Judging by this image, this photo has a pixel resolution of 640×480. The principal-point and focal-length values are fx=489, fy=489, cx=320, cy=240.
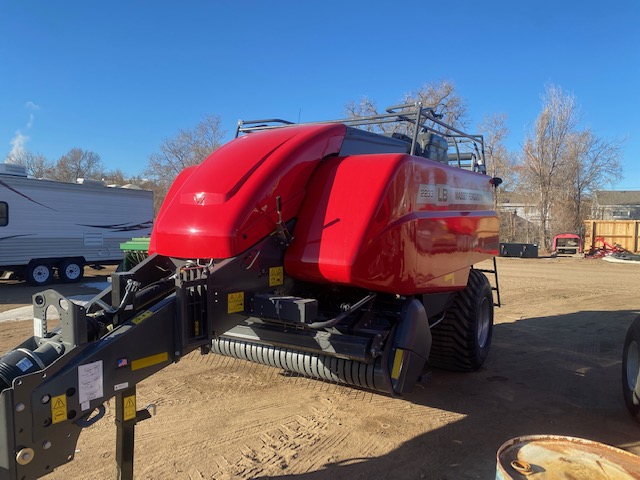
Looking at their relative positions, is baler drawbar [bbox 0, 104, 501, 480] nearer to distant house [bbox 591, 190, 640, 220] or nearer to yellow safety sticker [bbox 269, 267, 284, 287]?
yellow safety sticker [bbox 269, 267, 284, 287]

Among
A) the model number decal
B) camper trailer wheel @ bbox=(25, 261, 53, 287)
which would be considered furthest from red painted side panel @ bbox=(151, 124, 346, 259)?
camper trailer wheel @ bbox=(25, 261, 53, 287)

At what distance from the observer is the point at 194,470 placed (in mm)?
3395

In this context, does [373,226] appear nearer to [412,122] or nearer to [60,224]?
[412,122]

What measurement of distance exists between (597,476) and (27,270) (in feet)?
50.6

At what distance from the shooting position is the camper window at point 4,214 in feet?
44.3

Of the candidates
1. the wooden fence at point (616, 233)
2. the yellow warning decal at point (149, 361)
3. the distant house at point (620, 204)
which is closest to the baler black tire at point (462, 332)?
the yellow warning decal at point (149, 361)

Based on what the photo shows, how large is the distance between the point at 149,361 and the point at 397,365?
171 cm

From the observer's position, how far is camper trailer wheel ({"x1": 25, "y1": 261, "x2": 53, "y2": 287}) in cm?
1420

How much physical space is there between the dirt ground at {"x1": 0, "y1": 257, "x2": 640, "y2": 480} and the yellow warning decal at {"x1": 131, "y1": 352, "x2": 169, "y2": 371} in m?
1.11

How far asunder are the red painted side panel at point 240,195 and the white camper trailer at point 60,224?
12.3m

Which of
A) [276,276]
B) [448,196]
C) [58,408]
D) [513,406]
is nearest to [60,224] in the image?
[276,276]

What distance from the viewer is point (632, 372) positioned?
462 cm

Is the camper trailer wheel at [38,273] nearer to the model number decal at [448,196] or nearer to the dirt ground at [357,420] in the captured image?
the dirt ground at [357,420]

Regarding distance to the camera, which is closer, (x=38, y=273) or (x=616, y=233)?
(x=38, y=273)
